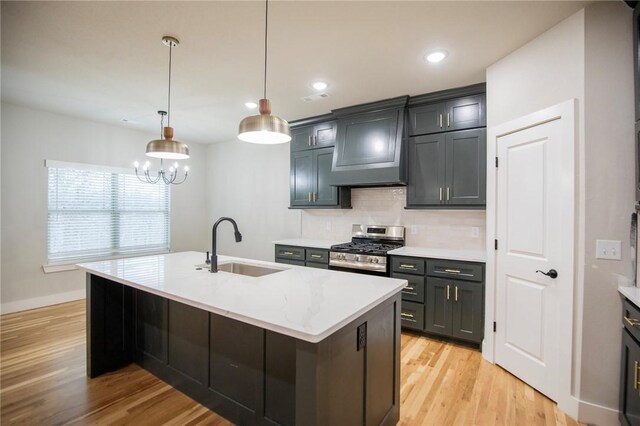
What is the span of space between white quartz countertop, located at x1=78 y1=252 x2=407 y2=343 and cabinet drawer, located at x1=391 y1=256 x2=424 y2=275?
138cm

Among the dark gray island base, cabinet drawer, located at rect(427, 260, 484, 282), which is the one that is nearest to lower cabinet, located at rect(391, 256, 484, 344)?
cabinet drawer, located at rect(427, 260, 484, 282)

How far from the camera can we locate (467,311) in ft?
9.70

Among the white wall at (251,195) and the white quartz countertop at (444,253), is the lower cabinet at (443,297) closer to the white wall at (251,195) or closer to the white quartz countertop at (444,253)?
the white quartz countertop at (444,253)

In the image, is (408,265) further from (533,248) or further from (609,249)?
(609,249)

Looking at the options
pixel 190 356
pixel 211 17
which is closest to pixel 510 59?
pixel 211 17

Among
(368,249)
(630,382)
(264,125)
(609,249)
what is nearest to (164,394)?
(264,125)

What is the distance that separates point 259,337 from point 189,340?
2.47ft

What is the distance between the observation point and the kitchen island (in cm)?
129

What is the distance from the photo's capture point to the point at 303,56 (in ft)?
8.61

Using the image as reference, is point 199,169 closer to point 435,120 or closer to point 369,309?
point 435,120

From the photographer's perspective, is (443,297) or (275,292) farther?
(443,297)

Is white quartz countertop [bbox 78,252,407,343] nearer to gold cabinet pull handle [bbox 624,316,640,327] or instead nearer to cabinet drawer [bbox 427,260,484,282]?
gold cabinet pull handle [bbox 624,316,640,327]

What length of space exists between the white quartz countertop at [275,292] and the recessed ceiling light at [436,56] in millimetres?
1940

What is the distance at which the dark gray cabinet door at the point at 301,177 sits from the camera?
440 centimetres
